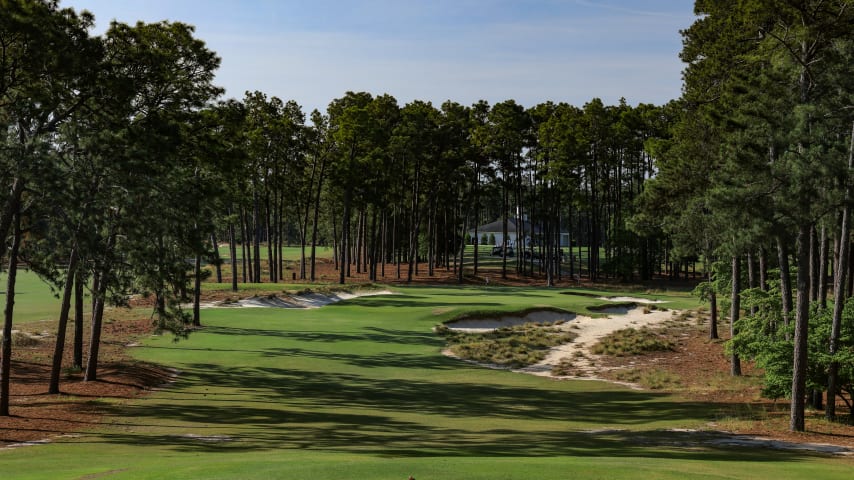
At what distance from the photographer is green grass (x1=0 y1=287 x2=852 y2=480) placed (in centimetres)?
1303

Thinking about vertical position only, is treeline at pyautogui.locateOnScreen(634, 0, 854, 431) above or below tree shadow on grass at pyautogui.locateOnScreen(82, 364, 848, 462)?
above

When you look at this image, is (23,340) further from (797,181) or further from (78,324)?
(797,181)

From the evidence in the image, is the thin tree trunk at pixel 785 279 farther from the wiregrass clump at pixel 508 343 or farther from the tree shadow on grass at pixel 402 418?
the wiregrass clump at pixel 508 343

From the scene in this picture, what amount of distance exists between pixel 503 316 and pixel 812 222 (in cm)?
2959

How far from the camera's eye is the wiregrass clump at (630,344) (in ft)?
126

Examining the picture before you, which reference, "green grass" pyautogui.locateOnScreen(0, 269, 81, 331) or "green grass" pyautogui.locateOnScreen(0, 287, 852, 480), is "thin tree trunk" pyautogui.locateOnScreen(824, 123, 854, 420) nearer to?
"green grass" pyautogui.locateOnScreen(0, 287, 852, 480)

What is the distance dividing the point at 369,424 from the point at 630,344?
22.9 metres

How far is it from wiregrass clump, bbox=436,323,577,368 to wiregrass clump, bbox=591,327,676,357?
8.24ft

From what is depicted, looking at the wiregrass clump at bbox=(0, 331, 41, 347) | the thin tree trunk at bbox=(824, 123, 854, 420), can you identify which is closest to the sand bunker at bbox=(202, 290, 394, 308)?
the wiregrass clump at bbox=(0, 331, 41, 347)

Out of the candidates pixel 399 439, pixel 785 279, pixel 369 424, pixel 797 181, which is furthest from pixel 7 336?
pixel 785 279

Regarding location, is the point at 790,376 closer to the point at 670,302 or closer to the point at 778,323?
the point at 778,323

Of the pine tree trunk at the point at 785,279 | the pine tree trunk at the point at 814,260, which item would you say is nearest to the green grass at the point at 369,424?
the pine tree trunk at the point at 785,279

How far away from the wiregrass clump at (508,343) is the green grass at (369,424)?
1.66 meters

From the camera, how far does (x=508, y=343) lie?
40281 mm
